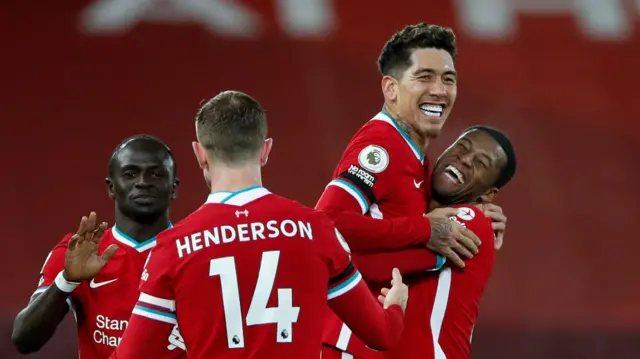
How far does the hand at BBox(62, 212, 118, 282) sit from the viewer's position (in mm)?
3490

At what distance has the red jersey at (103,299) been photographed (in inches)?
147

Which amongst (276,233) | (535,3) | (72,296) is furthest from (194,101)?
(276,233)

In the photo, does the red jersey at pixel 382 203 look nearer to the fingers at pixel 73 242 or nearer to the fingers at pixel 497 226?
the fingers at pixel 497 226

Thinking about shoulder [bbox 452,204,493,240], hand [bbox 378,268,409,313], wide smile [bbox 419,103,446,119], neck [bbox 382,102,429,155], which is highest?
wide smile [bbox 419,103,446,119]

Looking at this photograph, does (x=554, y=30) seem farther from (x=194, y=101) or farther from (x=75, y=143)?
(x=75, y=143)

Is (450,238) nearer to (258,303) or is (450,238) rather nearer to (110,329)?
(258,303)

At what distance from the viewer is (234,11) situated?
9.52 m

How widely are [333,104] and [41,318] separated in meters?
6.06

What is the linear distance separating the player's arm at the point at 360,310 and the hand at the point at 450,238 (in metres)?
0.67

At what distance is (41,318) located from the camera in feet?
11.7

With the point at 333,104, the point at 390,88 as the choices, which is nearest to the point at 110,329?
the point at 390,88

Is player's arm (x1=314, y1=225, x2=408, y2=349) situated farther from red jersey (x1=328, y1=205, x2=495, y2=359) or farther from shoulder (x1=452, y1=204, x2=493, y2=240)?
shoulder (x1=452, y1=204, x2=493, y2=240)

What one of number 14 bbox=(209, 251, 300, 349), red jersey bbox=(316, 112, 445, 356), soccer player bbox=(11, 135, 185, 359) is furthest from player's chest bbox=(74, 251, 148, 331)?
number 14 bbox=(209, 251, 300, 349)

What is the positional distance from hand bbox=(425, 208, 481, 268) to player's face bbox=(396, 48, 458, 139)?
1.26ft
